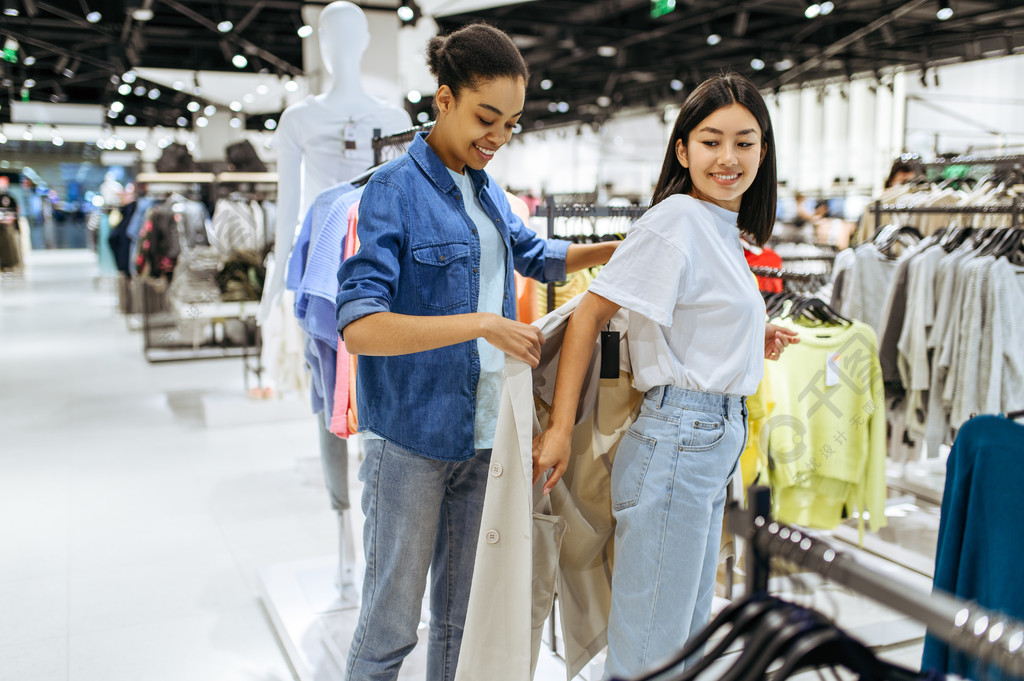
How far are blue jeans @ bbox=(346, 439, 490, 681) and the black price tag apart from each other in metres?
0.30

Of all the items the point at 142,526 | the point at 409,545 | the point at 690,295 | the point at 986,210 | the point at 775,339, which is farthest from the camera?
the point at 142,526

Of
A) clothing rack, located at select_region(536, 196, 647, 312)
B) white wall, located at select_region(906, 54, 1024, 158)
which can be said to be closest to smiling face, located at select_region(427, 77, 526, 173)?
clothing rack, located at select_region(536, 196, 647, 312)

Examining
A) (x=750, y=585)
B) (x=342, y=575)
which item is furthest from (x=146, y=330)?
(x=750, y=585)

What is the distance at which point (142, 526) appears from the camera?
3.90m

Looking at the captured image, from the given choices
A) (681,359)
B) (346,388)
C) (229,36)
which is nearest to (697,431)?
(681,359)

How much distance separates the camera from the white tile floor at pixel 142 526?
2.77m

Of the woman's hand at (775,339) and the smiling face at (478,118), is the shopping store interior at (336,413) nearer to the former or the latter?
the woman's hand at (775,339)

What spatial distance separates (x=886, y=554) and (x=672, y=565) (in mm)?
2325

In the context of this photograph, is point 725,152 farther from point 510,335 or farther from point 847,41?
point 847,41

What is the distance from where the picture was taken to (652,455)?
154 cm

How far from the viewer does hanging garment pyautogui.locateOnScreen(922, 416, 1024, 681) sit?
1116 millimetres

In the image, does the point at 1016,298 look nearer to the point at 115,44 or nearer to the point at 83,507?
the point at 83,507

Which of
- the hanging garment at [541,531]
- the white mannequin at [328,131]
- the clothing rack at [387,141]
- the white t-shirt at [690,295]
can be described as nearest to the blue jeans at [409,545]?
the hanging garment at [541,531]

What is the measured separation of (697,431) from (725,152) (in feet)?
1.68
